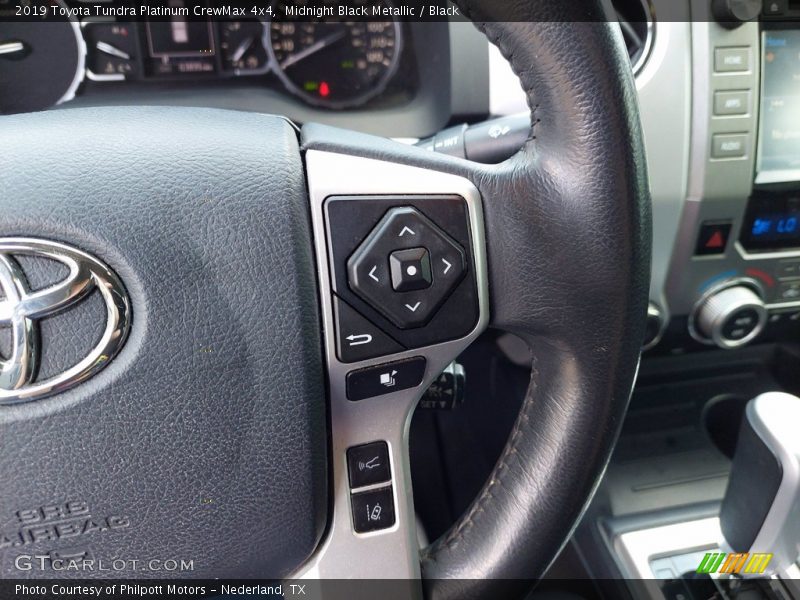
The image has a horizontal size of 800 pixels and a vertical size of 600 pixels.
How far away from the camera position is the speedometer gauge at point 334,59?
1.28 meters

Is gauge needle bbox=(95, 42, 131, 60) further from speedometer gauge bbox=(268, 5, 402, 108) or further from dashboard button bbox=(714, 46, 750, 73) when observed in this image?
dashboard button bbox=(714, 46, 750, 73)

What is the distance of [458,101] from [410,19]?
196 mm

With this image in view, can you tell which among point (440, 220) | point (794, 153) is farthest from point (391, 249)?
point (794, 153)

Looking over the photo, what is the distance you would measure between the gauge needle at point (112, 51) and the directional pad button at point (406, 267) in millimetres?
907

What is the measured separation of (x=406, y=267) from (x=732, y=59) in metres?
0.68

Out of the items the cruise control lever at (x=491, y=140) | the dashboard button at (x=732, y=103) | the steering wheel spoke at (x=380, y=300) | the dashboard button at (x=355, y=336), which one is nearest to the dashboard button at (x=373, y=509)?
the steering wheel spoke at (x=380, y=300)

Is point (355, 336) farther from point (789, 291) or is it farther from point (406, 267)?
point (789, 291)

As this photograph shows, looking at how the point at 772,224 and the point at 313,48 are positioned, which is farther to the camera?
the point at 313,48

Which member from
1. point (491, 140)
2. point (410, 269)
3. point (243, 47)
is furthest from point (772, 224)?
point (243, 47)

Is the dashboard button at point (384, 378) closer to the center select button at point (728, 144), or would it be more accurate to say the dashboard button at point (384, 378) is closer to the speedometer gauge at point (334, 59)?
the center select button at point (728, 144)

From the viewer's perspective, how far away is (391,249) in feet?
1.89

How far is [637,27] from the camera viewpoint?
1.04m

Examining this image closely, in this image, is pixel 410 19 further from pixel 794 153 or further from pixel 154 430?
pixel 154 430

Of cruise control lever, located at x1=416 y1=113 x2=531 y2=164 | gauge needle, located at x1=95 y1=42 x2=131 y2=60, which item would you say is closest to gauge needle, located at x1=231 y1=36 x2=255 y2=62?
gauge needle, located at x1=95 y1=42 x2=131 y2=60
